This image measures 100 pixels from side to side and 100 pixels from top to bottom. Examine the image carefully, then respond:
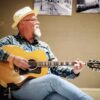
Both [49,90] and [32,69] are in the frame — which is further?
[32,69]

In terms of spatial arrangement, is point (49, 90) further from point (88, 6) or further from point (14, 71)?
point (88, 6)

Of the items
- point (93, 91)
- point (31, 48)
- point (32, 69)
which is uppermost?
point (31, 48)

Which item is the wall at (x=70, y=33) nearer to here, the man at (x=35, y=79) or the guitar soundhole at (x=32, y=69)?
the man at (x=35, y=79)

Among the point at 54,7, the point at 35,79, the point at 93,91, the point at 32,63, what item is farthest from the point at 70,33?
the point at 35,79

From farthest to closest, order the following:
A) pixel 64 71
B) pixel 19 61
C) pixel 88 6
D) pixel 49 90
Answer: pixel 88 6 → pixel 64 71 → pixel 19 61 → pixel 49 90

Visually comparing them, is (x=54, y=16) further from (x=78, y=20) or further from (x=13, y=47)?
(x=13, y=47)

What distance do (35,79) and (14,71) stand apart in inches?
7.4

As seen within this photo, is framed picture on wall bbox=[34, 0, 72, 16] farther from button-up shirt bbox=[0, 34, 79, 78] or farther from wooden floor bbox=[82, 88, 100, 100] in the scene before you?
wooden floor bbox=[82, 88, 100, 100]

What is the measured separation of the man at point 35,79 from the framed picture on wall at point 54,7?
0.66 meters

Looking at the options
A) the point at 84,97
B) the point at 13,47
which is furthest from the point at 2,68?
the point at 84,97

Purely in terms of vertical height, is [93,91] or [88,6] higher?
[88,6]

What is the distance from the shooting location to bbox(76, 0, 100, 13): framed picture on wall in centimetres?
322

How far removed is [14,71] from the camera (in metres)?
2.30

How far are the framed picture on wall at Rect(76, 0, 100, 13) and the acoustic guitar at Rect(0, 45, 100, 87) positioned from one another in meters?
1.07
